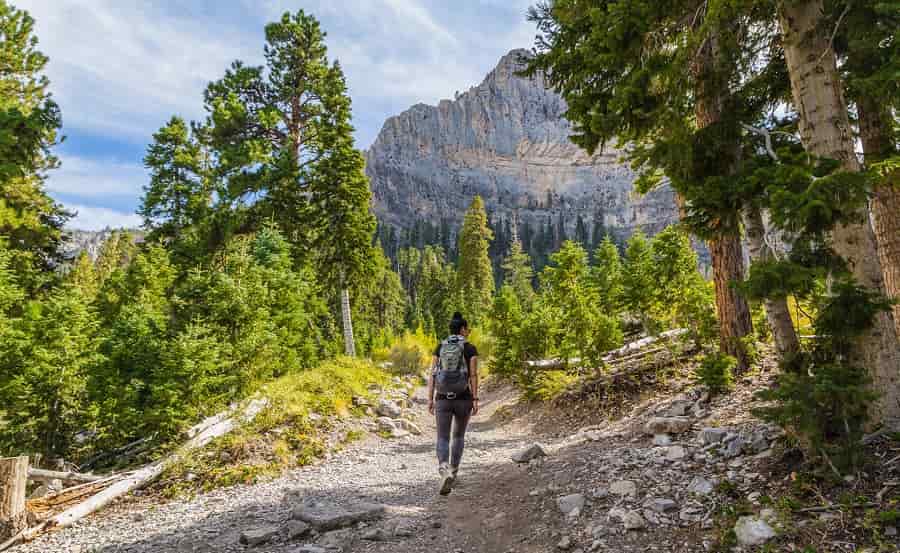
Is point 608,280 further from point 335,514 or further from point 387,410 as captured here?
point 335,514

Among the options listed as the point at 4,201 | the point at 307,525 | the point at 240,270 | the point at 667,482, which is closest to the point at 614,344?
the point at 667,482

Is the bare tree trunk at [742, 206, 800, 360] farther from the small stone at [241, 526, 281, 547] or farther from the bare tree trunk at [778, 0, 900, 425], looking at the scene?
the small stone at [241, 526, 281, 547]

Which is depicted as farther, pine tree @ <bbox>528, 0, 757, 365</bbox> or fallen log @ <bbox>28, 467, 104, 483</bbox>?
fallen log @ <bbox>28, 467, 104, 483</bbox>

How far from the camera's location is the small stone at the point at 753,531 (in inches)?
112

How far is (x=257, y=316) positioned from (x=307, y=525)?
6.72 m

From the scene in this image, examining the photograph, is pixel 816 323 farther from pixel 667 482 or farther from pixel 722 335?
pixel 722 335

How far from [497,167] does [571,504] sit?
138 meters

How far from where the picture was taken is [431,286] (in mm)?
53938

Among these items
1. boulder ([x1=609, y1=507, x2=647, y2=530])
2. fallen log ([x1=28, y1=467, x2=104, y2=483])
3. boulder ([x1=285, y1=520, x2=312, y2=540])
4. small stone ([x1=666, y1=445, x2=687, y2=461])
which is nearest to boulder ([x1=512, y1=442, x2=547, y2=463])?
small stone ([x1=666, y1=445, x2=687, y2=461])

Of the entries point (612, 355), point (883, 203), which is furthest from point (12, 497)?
point (612, 355)

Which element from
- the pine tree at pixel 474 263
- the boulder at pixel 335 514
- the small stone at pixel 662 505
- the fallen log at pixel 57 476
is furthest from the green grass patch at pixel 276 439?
the pine tree at pixel 474 263

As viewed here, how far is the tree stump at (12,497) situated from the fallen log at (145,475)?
0.18 metres

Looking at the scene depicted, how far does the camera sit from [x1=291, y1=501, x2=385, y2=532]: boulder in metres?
4.45

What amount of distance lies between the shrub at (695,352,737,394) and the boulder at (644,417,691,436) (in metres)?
1.30
